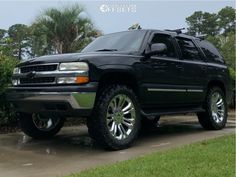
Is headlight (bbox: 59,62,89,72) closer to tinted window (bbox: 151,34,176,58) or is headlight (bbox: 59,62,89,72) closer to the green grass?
the green grass

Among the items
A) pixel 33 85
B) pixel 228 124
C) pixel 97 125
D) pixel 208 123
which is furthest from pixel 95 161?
pixel 228 124

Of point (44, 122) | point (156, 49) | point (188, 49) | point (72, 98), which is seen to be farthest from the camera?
point (188, 49)

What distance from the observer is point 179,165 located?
491cm

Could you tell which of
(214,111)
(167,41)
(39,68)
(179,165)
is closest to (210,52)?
(214,111)

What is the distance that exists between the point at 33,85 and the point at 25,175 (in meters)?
1.79

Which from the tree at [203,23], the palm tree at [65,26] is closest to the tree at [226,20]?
the tree at [203,23]

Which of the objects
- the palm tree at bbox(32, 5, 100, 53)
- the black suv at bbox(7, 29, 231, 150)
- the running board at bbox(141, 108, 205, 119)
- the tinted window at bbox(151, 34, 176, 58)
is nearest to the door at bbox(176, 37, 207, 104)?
the black suv at bbox(7, 29, 231, 150)

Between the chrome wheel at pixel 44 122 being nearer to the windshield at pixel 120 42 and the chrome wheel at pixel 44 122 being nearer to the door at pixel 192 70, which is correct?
the windshield at pixel 120 42

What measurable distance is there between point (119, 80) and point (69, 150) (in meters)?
1.29

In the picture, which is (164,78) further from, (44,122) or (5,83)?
(5,83)

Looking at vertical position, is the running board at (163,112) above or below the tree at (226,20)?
above

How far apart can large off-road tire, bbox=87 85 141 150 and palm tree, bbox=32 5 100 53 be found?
15.7m

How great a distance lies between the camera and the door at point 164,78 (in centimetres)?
694

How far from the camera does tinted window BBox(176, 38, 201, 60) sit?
26.9 ft
